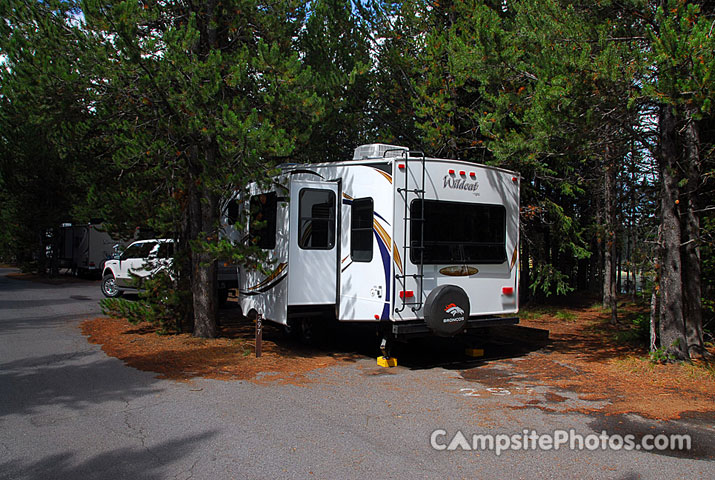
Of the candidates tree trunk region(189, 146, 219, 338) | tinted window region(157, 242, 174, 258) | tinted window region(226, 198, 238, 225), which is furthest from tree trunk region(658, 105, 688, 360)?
tinted window region(157, 242, 174, 258)

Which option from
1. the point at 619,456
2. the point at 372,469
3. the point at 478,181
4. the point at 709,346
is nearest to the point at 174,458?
the point at 372,469

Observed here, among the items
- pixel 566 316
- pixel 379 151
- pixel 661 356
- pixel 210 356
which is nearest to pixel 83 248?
pixel 210 356

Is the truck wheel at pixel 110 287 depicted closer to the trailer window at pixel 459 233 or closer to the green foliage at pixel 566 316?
the trailer window at pixel 459 233

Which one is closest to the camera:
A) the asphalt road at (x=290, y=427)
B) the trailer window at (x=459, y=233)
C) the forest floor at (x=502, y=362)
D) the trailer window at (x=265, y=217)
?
the asphalt road at (x=290, y=427)

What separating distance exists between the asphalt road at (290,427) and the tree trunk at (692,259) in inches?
120

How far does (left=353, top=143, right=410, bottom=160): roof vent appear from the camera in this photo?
29.7ft

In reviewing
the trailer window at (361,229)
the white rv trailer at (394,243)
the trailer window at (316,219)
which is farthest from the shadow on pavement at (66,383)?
the trailer window at (361,229)

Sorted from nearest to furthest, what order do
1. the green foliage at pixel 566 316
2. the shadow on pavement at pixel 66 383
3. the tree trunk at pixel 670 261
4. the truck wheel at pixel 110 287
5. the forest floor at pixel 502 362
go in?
the shadow on pavement at pixel 66 383 < the forest floor at pixel 502 362 < the tree trunk at pixel 670 261 < the green foliage at pixel 566 316 < the truck wheel at pixel 110 287

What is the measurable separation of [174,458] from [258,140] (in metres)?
4.56

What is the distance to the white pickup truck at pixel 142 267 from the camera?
11000mm

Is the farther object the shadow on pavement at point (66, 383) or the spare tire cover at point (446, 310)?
the spare tire cover at point (446, 310)

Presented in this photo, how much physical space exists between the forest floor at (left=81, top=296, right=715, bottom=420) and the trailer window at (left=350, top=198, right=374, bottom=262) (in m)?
1.82

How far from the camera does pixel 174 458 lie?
476cm

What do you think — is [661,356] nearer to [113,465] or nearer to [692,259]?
[692,259]
